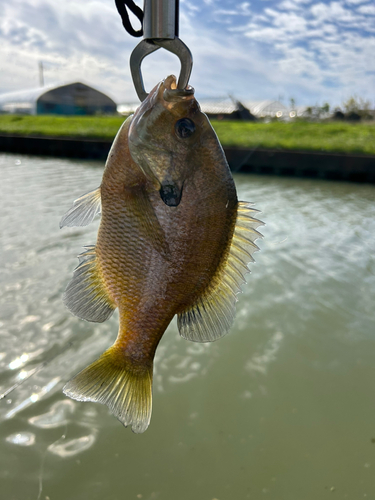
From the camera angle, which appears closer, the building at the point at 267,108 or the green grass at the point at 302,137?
the green grass at the point at 302,137

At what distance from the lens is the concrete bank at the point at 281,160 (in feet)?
36.8

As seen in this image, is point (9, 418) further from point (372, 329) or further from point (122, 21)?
point (372, 329)

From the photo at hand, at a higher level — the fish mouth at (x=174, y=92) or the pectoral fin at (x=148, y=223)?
the fish mouth at (x=174, y=92)

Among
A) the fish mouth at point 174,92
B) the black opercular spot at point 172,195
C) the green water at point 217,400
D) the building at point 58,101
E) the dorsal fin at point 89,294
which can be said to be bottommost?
the green water at point 217,400

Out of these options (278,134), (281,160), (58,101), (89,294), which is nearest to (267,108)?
(58,101)

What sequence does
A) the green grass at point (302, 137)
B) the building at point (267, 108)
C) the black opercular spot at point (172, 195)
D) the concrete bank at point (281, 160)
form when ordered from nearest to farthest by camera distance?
the black opercular spot at point (172, 195), the concrete bank at point (281, 160), the green grass at point (302, 137), the building at point (267, 108)

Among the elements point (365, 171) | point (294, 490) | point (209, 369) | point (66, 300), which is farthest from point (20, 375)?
point (365, 171)

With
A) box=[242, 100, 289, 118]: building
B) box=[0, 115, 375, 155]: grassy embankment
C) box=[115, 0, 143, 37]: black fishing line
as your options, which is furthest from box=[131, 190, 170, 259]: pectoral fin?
box=[242, 100, 289, 118]: building

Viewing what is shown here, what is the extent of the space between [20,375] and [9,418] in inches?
16.9

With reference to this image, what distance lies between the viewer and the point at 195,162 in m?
0.85

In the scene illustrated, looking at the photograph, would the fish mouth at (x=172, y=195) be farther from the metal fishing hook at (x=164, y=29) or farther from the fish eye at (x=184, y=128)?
the metal fishing hook at (x=164, y=29)

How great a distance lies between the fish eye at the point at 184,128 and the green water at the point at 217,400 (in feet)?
7.85

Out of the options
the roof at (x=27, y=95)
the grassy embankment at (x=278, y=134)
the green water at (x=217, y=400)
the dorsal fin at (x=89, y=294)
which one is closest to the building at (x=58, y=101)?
the roof at (x=27, y=95)

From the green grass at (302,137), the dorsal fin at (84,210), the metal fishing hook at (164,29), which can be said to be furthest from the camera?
the green grass at (302,137)
